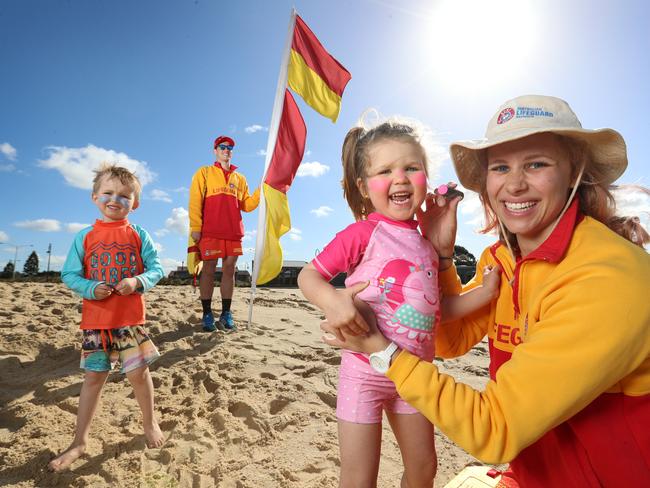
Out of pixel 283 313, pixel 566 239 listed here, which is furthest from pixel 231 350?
pixel 566 239

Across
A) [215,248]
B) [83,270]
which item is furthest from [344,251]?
[215,248]

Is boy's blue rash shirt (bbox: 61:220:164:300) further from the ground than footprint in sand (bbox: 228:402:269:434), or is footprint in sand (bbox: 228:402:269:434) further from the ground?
boy's blue rash shirt (bbox: 61:220:164:300)

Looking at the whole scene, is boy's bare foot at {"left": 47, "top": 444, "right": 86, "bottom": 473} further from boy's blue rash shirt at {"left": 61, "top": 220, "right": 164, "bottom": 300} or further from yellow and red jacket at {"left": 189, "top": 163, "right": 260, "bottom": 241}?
yellow and red jacket at {"left": 189, "top": 163, "right": 260, "bottom": 241}

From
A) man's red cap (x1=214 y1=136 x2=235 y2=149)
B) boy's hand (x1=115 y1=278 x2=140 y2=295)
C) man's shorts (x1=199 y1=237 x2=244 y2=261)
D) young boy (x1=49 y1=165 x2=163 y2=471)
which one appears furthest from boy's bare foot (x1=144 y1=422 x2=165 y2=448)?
man's red cap (x1=214 y1=136 x2=235 y2=149)

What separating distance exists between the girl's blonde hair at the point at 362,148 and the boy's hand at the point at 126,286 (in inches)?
60.1

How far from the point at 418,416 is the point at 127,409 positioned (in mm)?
2319

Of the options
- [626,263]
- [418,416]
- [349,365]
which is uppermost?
[626,263]

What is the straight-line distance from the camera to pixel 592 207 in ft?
4.64

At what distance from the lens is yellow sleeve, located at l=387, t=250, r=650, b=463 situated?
0.98 meters

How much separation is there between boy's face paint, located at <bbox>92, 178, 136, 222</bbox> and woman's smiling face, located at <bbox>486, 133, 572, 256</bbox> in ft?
7.75

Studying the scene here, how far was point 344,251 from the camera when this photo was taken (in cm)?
161

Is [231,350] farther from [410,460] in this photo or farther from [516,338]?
[516,338]

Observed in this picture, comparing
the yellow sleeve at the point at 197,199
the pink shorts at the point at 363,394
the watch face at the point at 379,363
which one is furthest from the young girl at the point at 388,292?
the yellow sleeve at the point at 197,199

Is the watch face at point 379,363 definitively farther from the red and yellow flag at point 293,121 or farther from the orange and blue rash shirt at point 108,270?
the red and yellow flag at point 293,121
